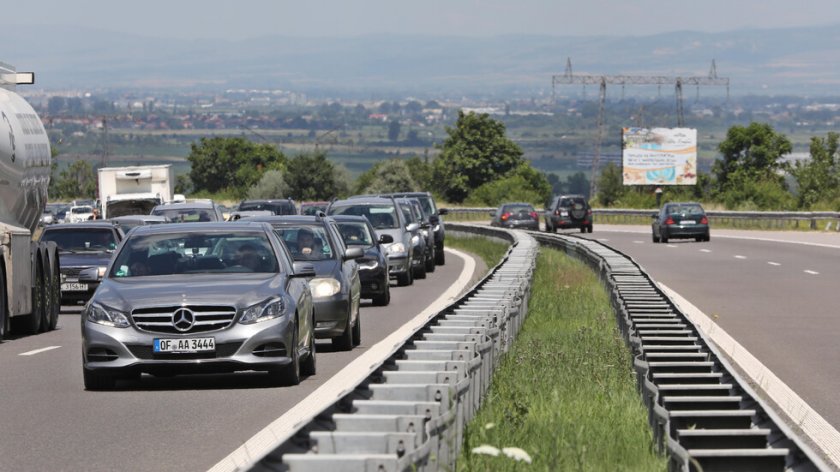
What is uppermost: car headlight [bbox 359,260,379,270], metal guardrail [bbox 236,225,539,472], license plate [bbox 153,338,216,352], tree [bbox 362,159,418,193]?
metal guardrail [bbox 236,225,539,472]

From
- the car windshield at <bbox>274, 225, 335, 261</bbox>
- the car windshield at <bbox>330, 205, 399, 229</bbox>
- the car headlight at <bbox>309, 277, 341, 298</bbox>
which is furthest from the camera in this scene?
the car windshield at <bbox>330, 205, 399, 229</bbox>

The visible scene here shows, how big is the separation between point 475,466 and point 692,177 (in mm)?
120304

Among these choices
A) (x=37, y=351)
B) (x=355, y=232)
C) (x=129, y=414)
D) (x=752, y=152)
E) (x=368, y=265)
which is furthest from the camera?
(x=752, y=152)

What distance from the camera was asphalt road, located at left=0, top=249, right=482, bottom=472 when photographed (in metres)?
11.1

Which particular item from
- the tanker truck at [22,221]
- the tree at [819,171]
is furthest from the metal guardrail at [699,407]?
the tree at [819,171]

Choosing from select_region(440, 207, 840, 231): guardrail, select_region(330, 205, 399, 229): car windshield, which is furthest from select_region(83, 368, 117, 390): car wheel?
select_region(440, 207, 840, 231): guardrail

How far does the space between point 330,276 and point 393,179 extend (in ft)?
462

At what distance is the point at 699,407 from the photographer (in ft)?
35.3

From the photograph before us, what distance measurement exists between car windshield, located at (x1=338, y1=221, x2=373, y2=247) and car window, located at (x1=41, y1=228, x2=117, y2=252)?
4259 millimetres

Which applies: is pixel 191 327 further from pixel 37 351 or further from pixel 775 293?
pixel 775 293

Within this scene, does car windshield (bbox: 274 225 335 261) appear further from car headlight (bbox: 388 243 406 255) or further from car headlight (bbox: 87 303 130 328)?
car headlight (bbox: 388 243 406 255)

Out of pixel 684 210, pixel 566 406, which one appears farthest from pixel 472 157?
pixel 566 406

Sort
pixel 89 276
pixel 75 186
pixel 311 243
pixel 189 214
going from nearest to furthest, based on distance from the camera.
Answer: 1. pixel 89 276
2. pixel 311 243
3. pixel 189 214
4. pixel 75 186

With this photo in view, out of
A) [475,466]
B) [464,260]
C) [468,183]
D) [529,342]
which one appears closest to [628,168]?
[468,183]
